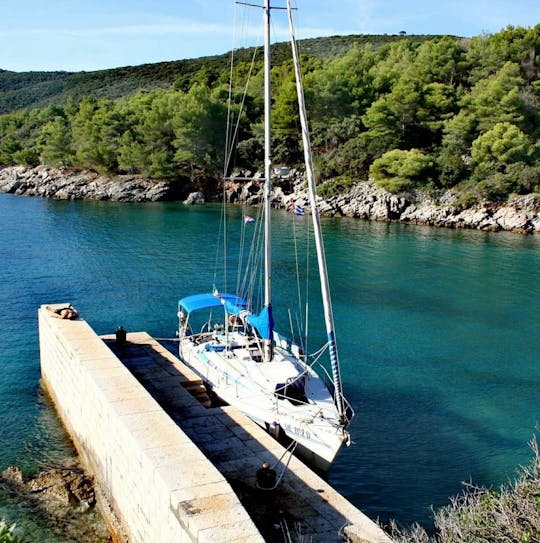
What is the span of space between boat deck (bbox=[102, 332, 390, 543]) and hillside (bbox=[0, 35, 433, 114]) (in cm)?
11540

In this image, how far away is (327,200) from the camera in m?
63.0

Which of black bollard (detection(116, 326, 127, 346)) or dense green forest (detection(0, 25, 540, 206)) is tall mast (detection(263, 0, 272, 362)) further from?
dense green forest (detection(0, 25, 540, 206))

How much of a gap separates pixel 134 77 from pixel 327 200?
103 meters

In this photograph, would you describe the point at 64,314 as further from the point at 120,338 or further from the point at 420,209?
the point at 420,209

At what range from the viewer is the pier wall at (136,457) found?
9.31 meters

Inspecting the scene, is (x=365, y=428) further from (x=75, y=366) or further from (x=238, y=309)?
(x=75, y=366)

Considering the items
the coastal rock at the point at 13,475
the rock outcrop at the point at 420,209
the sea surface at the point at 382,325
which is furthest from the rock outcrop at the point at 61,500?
the rock outcrop at the point at 420,209

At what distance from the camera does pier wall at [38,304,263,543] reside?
931cm

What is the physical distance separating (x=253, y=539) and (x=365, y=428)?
29.7 feet

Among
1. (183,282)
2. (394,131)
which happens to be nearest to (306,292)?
(183,282)

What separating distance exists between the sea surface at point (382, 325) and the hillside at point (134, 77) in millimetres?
88849

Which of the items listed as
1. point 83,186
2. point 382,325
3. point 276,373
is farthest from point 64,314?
point 83,186

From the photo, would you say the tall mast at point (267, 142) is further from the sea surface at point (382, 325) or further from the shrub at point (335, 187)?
the shrub at point (335, 187)

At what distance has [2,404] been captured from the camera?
60.1 ft
